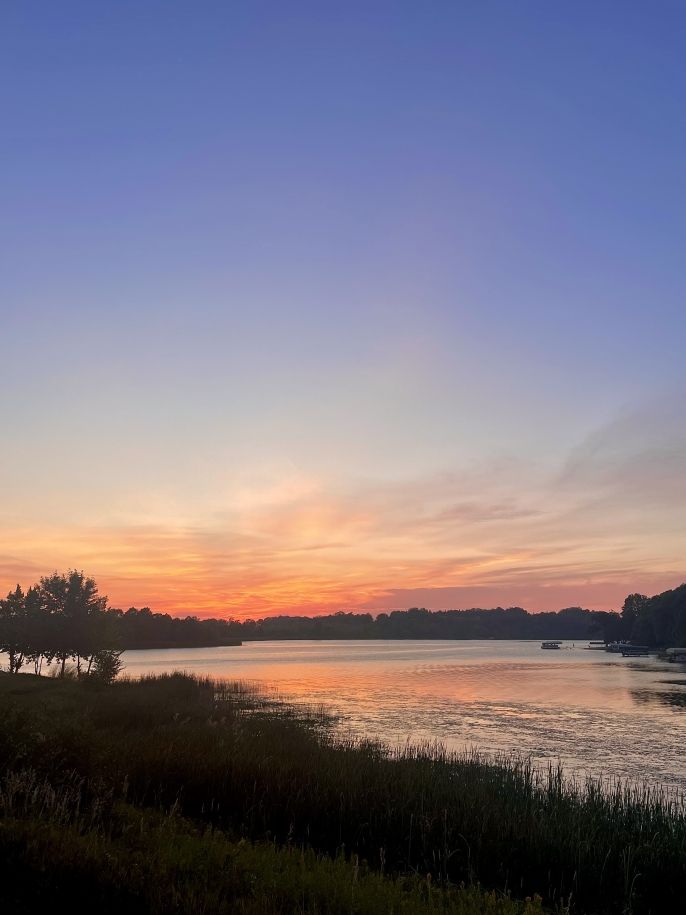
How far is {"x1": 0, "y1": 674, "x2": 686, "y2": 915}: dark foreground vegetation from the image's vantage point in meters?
9.14

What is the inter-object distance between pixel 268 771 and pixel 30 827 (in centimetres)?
1074

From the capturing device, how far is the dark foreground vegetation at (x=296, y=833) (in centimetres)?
914

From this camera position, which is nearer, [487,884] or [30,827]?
[30,827]

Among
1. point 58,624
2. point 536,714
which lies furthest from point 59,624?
point 536,714

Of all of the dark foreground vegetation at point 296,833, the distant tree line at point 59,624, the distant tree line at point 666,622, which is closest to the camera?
the dark foreground vegetation at point 296,833

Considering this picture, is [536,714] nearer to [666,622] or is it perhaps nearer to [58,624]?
[58,624]

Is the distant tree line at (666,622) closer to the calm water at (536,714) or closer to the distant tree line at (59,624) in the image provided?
the calm water at (536,714)

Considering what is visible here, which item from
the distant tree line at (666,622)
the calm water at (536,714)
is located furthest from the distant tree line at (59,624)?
the distant tree line at (666,622)

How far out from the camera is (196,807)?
58.2 ft

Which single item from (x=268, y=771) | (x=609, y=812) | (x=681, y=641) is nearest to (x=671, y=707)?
(x=609, y=812)

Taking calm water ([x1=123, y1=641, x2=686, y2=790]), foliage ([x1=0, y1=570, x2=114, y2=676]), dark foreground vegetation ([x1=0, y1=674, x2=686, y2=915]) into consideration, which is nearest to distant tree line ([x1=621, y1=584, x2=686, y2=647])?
calm water ([x1=123, y1=641, x2=686, y2=790])

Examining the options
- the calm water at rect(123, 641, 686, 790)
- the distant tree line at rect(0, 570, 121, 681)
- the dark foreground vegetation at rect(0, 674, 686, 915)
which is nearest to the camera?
the dark foreground vegetation at rect(0, 674, 686, 915)

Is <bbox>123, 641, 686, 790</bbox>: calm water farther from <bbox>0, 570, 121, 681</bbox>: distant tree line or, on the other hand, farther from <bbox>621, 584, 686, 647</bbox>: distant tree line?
<bbox>621, 584, 686, 647</bbox>: distant tree line

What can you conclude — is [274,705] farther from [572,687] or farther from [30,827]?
[30,827]
